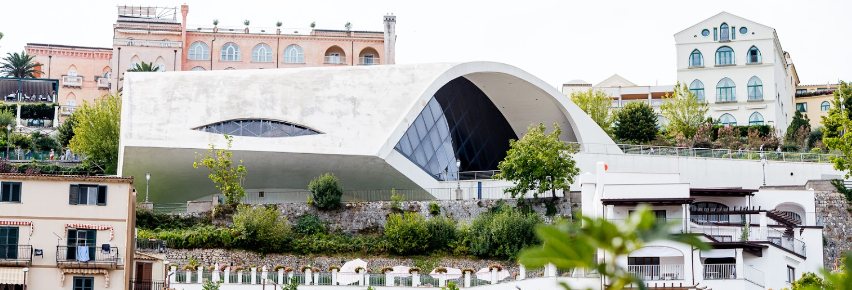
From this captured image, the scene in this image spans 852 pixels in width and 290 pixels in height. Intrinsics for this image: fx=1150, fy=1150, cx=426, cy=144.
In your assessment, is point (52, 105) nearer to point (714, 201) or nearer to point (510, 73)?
point (510, 73)

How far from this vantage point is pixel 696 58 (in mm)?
73250

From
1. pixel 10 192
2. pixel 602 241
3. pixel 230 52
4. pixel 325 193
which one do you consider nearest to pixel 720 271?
pixel 325 193

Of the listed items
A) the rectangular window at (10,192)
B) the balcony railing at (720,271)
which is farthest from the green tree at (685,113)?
the rectangular window at (10,192)

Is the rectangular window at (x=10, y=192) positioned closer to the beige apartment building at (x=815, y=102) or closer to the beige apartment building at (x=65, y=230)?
the beige apartment building at (x=65, y=230)

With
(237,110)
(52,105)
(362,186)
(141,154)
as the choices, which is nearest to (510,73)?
(362,186)

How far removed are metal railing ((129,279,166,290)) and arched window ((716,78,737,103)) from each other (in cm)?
4681

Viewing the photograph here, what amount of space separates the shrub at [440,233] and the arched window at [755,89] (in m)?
33.4

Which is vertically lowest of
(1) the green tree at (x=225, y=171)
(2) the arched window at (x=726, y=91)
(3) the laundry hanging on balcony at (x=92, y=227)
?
(3) the laundry hanging on balcony at (x=92, y=227)

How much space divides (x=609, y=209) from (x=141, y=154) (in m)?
20.8

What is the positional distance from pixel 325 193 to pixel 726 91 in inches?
1361

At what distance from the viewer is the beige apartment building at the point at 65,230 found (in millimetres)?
31453

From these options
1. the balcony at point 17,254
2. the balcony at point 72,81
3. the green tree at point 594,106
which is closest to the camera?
the balcony at point 17,254

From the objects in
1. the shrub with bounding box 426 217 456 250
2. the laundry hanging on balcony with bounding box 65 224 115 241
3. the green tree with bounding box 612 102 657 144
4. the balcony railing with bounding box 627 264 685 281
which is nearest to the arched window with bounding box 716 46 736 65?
the green tree with bounding box 612 102 657 144

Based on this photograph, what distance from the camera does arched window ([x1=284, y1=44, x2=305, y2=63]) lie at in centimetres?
8369
